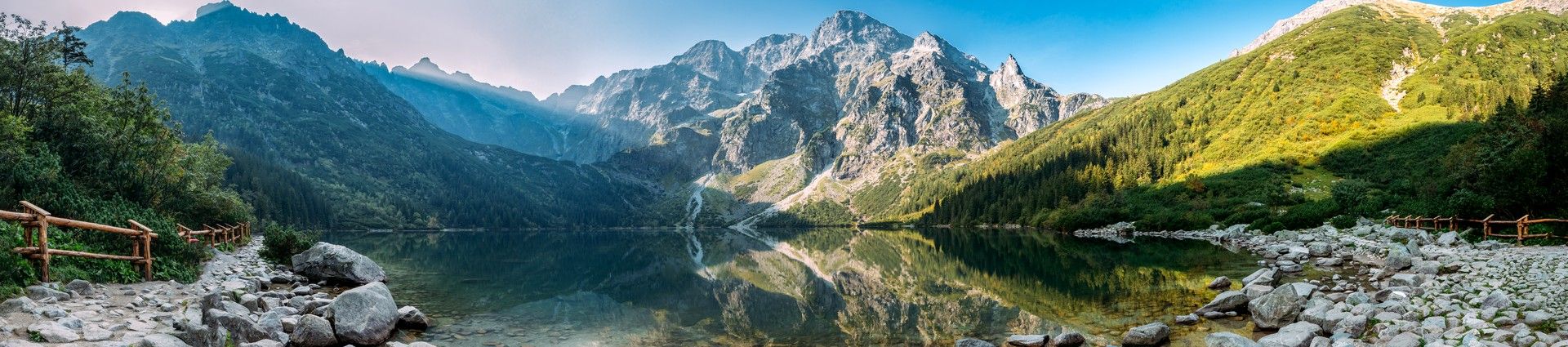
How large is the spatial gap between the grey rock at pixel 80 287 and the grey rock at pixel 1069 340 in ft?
83.2

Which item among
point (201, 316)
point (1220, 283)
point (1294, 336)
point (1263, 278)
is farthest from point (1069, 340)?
point (201, 316)

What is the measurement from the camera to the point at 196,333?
40.2ft

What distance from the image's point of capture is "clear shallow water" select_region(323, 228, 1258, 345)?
19844 mm

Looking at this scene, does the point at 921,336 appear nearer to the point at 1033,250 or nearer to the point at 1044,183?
the point at 1033,250

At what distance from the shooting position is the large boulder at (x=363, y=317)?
53.3ft

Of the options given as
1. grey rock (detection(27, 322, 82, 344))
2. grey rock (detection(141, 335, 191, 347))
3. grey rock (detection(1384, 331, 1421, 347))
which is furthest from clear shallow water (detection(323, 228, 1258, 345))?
grey rock (detection(27, 322, 82, 344))

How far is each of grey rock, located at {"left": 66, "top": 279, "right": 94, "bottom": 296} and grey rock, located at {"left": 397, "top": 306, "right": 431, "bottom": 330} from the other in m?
6.81

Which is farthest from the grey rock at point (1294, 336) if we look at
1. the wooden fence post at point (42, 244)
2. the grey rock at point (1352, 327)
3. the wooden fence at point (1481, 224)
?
the wooden fence post at point (42, 244)

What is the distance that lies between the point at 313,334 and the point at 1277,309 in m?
26.7

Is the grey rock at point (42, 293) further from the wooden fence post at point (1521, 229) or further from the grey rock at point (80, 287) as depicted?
the wooden fence post at point (1521, 229)

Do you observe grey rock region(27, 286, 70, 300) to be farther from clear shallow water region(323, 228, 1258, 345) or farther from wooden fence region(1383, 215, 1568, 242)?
wooden fence region(1383, 215, 1568, 242)

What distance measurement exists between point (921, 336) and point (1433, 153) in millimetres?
91456

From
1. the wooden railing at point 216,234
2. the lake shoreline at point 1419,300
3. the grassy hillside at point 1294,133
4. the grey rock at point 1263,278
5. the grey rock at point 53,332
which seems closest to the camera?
the grey rock at point 53,332

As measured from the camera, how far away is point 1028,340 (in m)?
16.9
